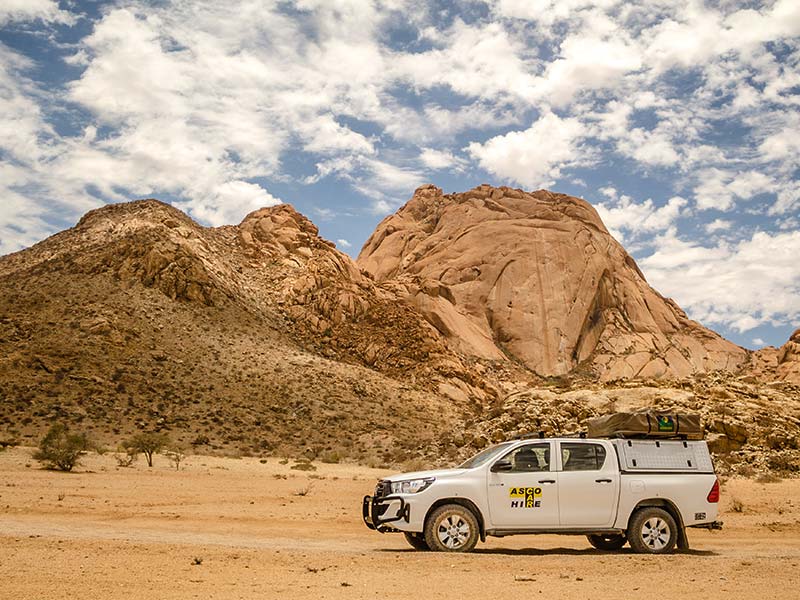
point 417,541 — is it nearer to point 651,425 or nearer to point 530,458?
point 530,458

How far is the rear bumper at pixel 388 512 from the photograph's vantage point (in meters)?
11.3

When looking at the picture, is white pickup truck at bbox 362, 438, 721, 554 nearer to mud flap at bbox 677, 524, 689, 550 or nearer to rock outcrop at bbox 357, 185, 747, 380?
mud flap at bbox 677, 524, 689, 550

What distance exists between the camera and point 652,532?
1188 cm

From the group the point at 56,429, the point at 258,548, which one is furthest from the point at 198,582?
the point at 56,429

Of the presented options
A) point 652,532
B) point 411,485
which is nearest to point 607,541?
point 652,532

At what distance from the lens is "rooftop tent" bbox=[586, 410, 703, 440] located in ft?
39.9

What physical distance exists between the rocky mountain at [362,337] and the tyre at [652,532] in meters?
14.7

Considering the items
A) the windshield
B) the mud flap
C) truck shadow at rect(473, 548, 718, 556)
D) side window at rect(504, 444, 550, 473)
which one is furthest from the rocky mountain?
the windshield

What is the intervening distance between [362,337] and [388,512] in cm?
5522

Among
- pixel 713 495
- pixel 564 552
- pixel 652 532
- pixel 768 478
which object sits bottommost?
pixel 564 552

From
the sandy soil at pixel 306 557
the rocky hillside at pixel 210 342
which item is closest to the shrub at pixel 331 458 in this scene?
the rocky hillside at pixel 210 342

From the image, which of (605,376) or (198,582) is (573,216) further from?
(198,582)

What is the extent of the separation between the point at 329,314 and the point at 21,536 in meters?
56.0

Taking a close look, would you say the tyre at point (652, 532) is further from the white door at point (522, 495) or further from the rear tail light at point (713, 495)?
the white door at point (522, 495)
